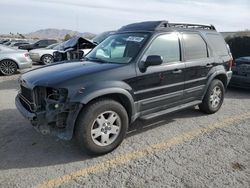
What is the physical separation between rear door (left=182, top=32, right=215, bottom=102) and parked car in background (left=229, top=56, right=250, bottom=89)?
9.87 feet

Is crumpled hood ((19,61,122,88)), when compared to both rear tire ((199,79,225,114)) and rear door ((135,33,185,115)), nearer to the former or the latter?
rear door ((135,33,185,115))

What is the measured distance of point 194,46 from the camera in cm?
553

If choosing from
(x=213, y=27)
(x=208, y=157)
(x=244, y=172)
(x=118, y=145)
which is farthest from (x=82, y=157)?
(x=213, y=27)

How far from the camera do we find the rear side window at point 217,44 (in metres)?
6.03

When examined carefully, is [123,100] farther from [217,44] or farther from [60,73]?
[217,44]

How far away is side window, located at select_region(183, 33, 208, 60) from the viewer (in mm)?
5336

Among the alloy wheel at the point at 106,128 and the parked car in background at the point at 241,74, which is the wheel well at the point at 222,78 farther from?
the alloy wheel at the point at 106,128

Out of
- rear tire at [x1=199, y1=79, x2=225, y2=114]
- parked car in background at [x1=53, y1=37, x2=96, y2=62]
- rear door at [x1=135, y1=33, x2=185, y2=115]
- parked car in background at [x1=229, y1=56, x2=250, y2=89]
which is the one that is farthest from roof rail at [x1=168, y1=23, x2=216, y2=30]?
parked car in background at [x1=53, y1=37, x2=96, y2=62]

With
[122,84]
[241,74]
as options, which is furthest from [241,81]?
[122,84]

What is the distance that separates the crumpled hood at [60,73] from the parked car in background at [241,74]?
17.7ft

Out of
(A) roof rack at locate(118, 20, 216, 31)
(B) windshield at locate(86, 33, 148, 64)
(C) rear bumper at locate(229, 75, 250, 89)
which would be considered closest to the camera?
(B) windshield at locate(86, 33, 148, 64)

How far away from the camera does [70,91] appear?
3785 millimetres

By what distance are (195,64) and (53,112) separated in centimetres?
290

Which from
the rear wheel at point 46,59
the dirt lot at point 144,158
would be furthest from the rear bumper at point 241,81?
the rear wheel at point 46,59
